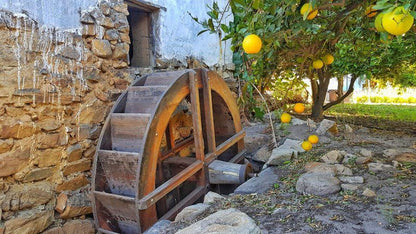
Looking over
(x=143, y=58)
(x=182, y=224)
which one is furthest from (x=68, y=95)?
(x=182, y=224)

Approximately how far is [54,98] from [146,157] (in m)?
1.03

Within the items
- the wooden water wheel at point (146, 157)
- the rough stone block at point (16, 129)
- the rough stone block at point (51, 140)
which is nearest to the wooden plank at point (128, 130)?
the wooden water wheel at point (146, 157)

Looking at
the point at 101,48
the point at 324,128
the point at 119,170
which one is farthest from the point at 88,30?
the point at 324,128

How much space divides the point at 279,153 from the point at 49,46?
248cm

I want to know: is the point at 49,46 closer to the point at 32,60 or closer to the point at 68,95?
the point at 32,60

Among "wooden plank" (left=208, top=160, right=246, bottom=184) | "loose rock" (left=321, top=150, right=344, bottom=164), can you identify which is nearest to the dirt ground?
"loose rock" (left=321, top=150, right=344, bottom=164)

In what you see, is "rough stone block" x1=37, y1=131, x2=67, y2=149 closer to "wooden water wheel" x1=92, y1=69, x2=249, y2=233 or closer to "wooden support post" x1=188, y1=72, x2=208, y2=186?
"wooden water wheel" x1=92, y1=69, x2=249, y2=233

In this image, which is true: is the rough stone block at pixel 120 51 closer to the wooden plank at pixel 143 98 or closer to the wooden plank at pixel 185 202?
the wooden plank at pixel 143 98

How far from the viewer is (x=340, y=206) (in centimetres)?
204

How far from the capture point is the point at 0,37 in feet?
8.02

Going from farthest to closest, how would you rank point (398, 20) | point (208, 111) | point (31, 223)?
point (208, 111), point (31, 223), point (398, 20)

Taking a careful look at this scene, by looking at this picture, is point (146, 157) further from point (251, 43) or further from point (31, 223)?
point (251, 43)

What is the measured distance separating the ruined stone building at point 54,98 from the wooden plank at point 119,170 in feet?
1.22

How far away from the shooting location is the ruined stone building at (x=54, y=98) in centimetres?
251
